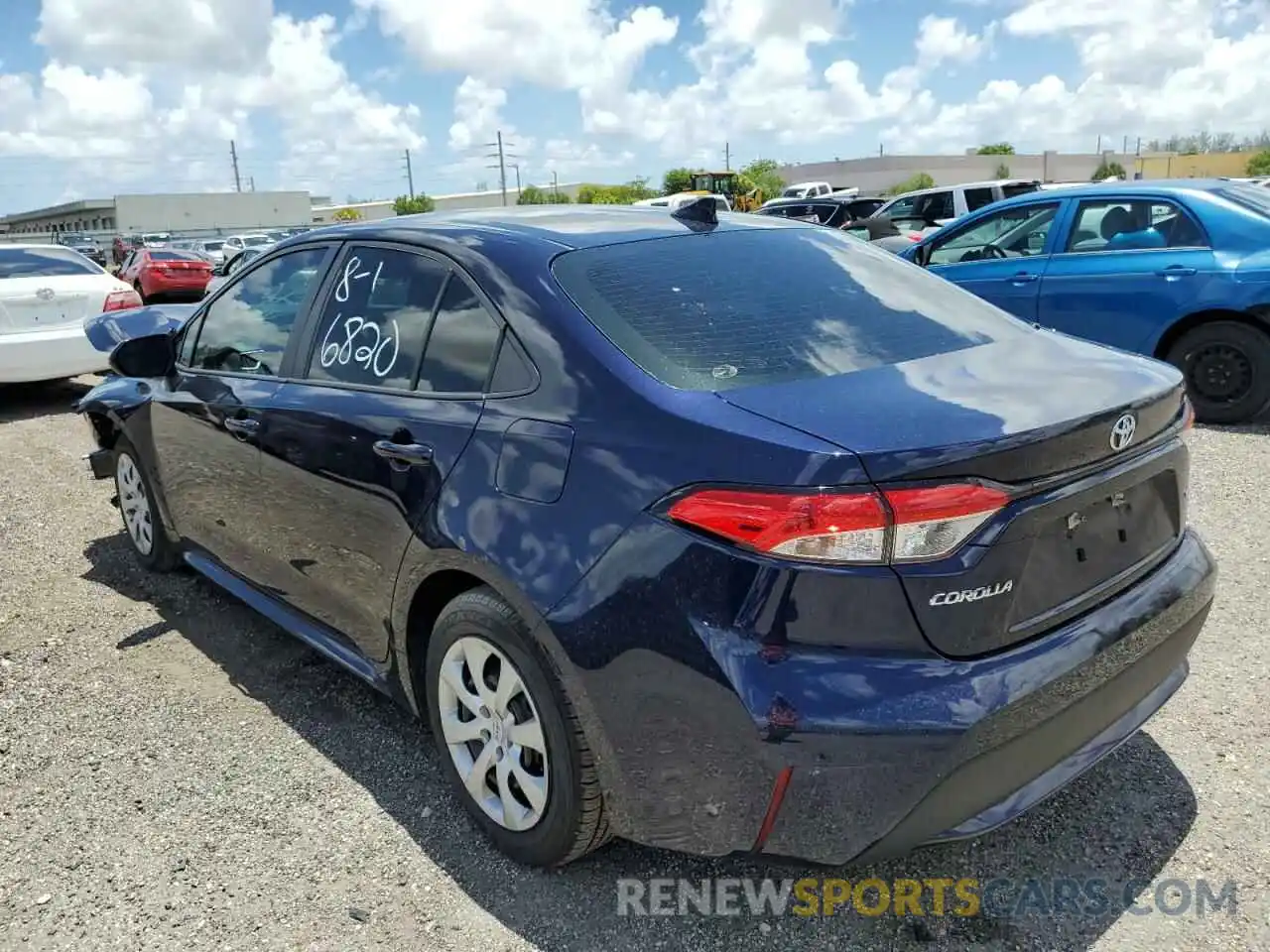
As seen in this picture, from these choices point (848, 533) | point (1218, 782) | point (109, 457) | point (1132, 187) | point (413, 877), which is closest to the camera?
point (848, 533)

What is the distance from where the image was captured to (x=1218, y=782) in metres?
2.82

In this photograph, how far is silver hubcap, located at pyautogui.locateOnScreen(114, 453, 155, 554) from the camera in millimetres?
4672

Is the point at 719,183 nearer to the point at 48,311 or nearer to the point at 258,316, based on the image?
the point at 48,311

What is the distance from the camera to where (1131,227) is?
687 centimetres

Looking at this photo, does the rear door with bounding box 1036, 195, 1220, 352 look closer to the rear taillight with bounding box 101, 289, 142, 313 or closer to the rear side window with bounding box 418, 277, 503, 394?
the rear side window with bounding box 418, 277, 503, 394

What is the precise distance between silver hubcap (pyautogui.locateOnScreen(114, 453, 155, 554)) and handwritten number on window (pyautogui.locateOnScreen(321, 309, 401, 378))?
1984 millimetres

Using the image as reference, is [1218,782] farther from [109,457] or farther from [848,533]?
[109,457]

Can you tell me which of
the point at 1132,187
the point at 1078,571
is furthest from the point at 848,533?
the point at 1132,187

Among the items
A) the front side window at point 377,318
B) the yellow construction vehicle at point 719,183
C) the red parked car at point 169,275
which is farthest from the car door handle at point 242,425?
the yellow construction vehicle at point 719,183

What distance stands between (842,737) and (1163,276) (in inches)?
232

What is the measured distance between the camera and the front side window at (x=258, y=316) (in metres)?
3.45

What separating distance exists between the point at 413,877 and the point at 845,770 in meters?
1.28

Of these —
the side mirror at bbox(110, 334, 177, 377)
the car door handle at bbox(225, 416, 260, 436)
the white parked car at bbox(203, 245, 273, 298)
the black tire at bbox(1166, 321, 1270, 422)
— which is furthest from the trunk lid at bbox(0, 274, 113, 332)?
the black tire at bbox(1166, 321, 1270, 422)

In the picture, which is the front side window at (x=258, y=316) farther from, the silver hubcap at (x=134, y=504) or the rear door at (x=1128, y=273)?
the rear door at (x=1128, y=273)
